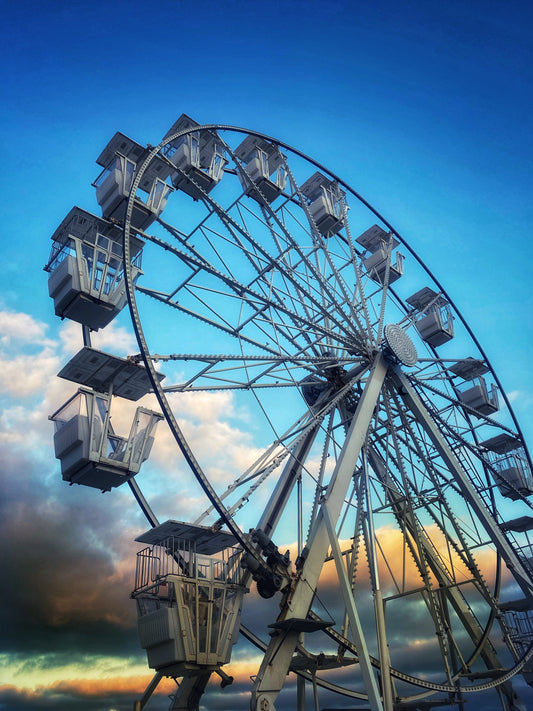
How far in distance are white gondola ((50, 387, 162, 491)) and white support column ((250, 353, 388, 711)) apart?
3817 mm

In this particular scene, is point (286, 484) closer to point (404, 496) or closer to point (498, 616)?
point (404, 496)

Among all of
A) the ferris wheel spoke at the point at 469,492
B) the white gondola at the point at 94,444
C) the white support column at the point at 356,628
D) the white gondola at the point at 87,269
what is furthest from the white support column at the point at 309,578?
the white gondola at the point at 87,269

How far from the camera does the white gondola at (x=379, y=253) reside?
21.7 m

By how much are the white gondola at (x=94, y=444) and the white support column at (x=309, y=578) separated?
382 centimetres

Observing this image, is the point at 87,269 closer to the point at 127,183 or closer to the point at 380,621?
the point at 127,183

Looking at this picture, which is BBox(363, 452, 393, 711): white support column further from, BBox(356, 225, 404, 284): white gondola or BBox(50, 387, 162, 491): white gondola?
BBox(356, 225, 404, 284): white gondola

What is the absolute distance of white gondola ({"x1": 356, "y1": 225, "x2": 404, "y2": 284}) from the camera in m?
21.7

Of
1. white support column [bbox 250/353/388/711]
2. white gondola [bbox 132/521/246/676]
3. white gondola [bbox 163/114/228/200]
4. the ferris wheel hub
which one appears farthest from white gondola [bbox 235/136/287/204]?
white gondola [bbox 132/521/246/676]

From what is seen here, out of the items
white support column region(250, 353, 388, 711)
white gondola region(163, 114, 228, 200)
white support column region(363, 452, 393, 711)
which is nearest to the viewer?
white support column region(250, 353, 388, 711)

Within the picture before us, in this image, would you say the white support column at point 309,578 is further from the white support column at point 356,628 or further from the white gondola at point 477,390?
the white gondola at point 477,390

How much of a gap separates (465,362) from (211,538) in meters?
12.5

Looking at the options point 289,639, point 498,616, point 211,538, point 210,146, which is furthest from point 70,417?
point 498,616

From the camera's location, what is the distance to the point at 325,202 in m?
19.5

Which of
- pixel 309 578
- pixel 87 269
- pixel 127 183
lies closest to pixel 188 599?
pixel 309 578
